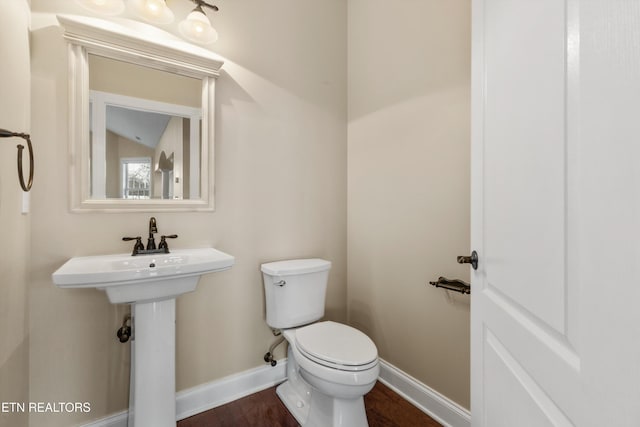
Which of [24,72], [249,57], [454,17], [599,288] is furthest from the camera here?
[249,57]

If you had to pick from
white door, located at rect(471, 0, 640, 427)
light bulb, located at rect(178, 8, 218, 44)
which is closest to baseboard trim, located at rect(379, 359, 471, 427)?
white door, located at rect(471, 0, 640, 427)

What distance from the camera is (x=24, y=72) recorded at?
1.08 metres

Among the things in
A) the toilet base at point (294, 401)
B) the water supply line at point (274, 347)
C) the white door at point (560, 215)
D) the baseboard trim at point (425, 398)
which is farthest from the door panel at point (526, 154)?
the water supply line at point (274, 347)

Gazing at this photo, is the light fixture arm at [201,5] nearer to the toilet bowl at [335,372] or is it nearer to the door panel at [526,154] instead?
the door panel at [526,154]

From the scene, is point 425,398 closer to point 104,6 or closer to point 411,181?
point 411,181

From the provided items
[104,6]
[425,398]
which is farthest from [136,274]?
[425,398]

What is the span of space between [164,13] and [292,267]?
1.46m

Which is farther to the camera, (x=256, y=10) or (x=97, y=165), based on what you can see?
(x=256, y=10)

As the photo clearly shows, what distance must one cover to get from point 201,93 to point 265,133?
0.41 meters

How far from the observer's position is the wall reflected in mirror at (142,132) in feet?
4.29

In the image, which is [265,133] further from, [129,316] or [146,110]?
[129,316]

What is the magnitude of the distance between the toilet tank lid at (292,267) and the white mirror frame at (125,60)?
494 mm

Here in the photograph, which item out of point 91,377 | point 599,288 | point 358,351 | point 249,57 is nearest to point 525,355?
point 599,288

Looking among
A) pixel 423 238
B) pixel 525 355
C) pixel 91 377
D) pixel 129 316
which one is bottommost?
pixel 91 377
